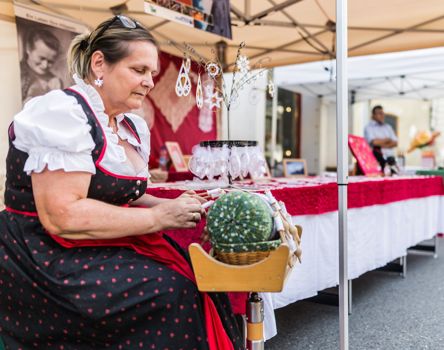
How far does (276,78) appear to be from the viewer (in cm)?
664

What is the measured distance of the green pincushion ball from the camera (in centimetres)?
93

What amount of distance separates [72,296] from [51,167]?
293 millimetres

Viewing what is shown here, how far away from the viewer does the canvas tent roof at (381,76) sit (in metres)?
5.68

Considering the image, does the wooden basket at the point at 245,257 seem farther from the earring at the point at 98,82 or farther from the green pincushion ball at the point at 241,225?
the earring at the point at 98,82

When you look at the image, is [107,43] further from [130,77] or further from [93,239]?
[93,239]

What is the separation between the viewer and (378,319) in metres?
2.32

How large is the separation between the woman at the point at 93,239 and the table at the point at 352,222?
0.44m

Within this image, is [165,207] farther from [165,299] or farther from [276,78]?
[276,78]

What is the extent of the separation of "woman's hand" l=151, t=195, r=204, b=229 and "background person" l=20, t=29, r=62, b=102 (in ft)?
7.54

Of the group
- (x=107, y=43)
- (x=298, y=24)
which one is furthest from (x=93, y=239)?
(x=298, y=24)

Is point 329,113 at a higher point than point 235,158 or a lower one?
higher

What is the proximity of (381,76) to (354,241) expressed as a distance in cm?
440

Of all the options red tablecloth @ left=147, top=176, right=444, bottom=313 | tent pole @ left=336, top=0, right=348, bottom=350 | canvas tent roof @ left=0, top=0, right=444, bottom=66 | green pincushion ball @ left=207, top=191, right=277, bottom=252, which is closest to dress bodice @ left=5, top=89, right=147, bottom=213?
green pincushion ball @ left=207, top=191, right=277, bottom=252

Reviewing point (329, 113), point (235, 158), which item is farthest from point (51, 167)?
point (329, 113)
